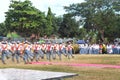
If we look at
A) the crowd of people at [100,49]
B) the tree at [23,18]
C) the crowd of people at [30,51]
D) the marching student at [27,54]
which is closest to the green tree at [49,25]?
the tree at [23,18]

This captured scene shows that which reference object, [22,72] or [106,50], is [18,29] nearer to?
[106,50]

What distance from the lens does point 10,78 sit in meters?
8.41

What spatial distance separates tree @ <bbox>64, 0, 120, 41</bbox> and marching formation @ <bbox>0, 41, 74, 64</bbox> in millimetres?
37999

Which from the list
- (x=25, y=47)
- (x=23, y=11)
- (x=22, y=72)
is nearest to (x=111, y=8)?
(x=23, y=11)

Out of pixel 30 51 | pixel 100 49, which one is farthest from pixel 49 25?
pixel 30 51

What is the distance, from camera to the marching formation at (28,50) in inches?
1191

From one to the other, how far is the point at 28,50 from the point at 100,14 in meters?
45.6

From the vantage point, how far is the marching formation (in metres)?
30.2

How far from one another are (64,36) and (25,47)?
241 ft

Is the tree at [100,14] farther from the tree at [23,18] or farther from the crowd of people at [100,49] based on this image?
the crowd of people at [100,49]

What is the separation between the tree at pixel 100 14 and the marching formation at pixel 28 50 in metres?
38.0

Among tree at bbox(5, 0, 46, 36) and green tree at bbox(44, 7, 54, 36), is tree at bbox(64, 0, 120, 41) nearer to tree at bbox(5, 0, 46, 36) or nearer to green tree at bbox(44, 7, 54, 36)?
tree at bbox(5, 0, 46, 36)

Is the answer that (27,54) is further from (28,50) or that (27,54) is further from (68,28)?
(68,28)

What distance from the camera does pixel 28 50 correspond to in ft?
100
